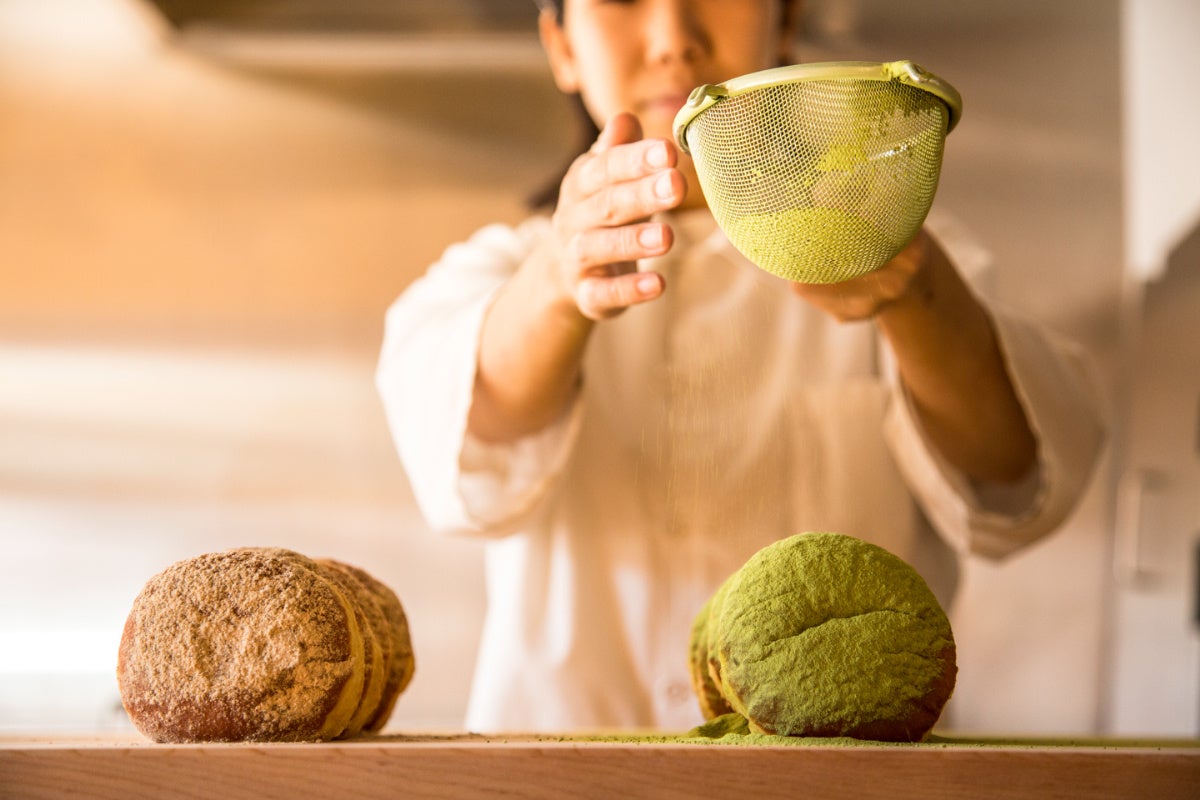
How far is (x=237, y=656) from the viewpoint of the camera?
0.48 metres

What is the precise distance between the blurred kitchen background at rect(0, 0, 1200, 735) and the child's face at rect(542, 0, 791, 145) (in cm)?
95

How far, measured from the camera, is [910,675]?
463 mm

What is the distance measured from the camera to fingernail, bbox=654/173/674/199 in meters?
0.55

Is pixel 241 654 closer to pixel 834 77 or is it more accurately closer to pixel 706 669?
pixel 706 669

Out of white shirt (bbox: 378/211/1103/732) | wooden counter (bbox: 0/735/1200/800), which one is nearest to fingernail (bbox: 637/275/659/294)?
wooden counter (bbox: 0/735/1200/800)

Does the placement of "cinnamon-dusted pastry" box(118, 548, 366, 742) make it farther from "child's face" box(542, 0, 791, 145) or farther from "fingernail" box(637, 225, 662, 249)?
"child's face" box(542, 0, 791, 145)

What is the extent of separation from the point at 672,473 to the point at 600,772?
698 mm

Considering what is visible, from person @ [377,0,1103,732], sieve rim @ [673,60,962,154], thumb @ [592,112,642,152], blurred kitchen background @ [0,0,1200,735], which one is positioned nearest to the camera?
sieve rim @ [673,60,962,154]

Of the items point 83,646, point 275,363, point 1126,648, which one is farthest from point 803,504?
point 83,646

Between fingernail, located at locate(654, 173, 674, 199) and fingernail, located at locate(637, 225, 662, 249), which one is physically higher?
fingernail, located at locate(654, 173, 674, 199)

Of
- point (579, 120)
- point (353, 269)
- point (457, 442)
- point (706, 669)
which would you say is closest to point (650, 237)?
point (706, 669)

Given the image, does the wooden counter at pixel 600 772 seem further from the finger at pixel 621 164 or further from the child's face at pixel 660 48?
the child's face at pixel 660 48

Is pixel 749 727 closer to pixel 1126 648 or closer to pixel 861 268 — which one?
pixel 861 268

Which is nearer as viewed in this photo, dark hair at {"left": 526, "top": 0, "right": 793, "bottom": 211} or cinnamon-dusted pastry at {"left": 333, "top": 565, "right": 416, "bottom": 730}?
cinnamon-dusted pastry at {"left": 333, "top": 565, "right": 416, "bottom": 730}
